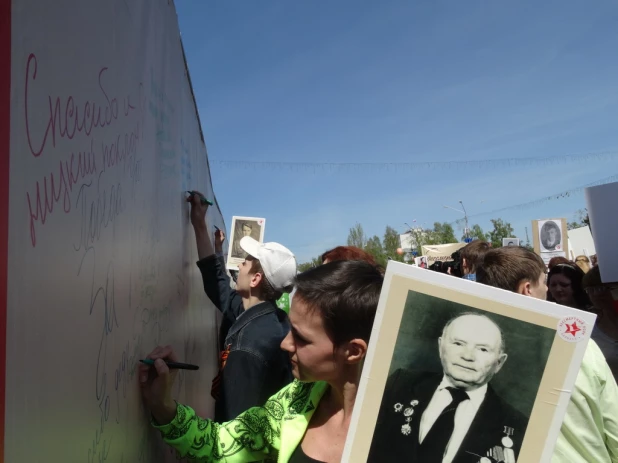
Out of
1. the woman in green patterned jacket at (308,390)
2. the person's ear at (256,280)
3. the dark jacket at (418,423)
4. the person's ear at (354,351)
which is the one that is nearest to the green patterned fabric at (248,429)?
the woman in green patterned jacket at (308,390)

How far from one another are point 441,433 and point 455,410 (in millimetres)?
51

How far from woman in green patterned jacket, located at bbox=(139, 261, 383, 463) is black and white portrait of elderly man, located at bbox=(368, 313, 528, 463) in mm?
357

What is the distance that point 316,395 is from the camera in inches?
61.1

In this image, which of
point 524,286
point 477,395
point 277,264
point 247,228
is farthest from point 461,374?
point 247,228

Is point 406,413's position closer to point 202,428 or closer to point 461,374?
point 461,374

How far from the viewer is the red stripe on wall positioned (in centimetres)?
62

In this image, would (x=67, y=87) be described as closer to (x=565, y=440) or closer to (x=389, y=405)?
(x=389, y=405)

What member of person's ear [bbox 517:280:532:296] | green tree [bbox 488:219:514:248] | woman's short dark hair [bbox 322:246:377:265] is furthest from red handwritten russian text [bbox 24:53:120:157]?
green tree [bbox 488:219:514:248]

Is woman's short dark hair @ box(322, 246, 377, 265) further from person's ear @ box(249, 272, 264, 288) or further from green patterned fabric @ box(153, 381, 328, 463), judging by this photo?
green patterned fabric @ box(153, 381, 328, 463)

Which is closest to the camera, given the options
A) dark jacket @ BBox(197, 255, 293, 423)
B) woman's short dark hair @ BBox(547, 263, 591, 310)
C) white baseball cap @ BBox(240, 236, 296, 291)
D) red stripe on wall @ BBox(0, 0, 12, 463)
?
red stripe on wall @ BBox(0, 0, 12, 463)

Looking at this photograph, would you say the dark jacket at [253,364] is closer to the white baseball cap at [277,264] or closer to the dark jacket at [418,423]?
the white baseball cap at [277,264]

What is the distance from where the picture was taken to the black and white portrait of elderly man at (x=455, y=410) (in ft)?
3.30

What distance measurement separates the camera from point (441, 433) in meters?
1.02

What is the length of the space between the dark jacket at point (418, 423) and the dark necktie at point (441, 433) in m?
0.02
